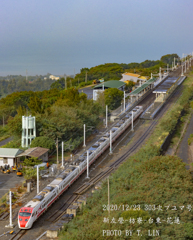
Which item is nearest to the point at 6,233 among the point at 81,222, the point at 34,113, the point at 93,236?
the point at 81,222

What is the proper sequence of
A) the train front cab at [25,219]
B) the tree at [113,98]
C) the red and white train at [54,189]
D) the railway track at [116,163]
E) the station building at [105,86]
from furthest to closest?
the station building at [105,86] → the tree at [113,98] → the railway track at [116,163] → the red and white train at [54,189] → the train front cab at [25,219]

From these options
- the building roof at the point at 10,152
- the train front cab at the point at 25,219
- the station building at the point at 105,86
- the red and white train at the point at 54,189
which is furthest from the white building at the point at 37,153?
the station building at the point at 105,86

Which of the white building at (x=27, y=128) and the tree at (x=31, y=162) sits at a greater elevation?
the white building at (x=27, y=128)

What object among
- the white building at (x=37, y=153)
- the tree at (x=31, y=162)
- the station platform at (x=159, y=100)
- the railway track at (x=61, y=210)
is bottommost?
the railway track at (x=61, y=210)

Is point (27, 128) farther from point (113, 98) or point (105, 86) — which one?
point (105, 86)

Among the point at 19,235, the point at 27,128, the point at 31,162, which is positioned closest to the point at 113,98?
the point at 27,128

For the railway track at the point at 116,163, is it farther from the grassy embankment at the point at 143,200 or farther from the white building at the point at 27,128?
the white building at the point at 27,128

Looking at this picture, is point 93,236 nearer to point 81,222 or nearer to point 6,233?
point 81,222
